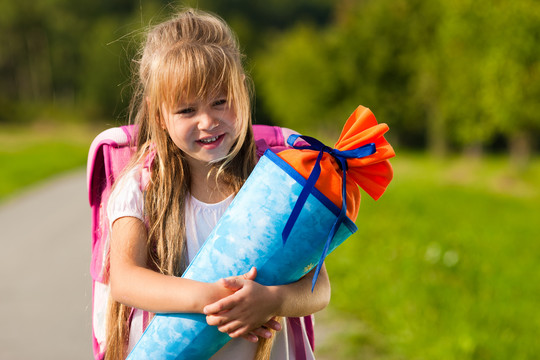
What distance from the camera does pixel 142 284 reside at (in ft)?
6.00

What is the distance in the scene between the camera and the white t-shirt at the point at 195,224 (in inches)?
76.6

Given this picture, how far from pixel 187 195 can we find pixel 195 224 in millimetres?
92

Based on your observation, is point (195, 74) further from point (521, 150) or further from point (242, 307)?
point (521, 150)

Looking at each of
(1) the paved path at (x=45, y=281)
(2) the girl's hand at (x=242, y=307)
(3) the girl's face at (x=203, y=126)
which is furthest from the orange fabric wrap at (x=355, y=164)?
(1) the paved path at (x=45, y=281)

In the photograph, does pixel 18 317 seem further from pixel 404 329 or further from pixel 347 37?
pixel 347 37

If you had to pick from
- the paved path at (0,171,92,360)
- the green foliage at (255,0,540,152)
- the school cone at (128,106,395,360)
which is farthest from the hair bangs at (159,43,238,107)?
the green foliage at (255,0,540,152)

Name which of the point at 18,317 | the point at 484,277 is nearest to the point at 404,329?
the point at 484,277

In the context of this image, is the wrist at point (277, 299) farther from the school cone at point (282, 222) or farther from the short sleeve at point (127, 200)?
the short sleeve at point (127, 200)

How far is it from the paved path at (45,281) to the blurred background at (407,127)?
6.11 feet

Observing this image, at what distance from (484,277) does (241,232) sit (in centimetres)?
475

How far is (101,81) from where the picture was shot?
2254 inches

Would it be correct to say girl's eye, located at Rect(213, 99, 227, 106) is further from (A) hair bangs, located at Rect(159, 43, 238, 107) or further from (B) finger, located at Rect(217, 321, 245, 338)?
(B) finger, located at Rect(217, 321, 245, 338)

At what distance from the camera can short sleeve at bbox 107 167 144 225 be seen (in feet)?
6.34

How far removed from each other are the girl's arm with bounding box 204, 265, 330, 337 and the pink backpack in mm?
293
